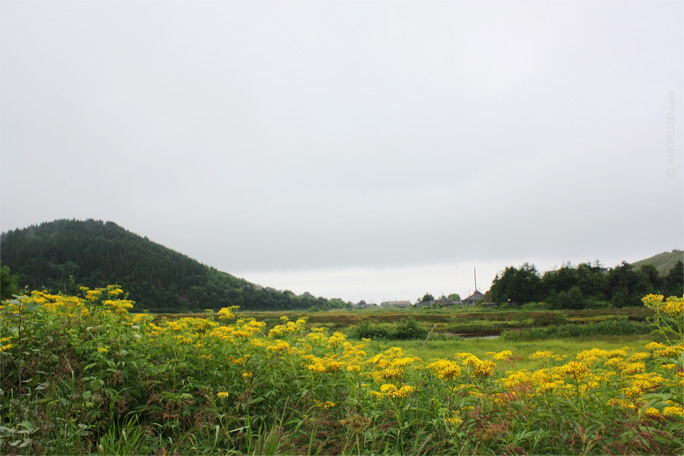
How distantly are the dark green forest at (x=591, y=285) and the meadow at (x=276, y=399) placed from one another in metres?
44.0

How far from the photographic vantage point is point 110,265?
67.7 ft

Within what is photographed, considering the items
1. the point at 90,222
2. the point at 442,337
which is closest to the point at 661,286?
the point at 442,337

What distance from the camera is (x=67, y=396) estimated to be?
9.36ft

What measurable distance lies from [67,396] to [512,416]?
3.59 meters

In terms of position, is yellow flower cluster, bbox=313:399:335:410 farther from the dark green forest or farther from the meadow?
the dark green forest

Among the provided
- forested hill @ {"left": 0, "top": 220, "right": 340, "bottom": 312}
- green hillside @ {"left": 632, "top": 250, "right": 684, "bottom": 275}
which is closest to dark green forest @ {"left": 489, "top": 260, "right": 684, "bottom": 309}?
forested hill @ {"left": 0, "top": 220, "right": 340, "bottom": 312}

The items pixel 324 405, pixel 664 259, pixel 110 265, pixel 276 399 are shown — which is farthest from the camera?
pixel 664 259

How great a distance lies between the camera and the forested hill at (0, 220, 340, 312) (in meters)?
18.3

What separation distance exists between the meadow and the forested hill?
1345cm

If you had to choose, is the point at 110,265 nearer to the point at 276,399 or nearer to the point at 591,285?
the point at 276,399

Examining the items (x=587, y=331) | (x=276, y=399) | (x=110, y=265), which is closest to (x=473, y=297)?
(x=587, y=331)

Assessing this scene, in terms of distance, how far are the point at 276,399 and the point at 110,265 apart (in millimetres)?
21886

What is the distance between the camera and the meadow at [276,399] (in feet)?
7.78

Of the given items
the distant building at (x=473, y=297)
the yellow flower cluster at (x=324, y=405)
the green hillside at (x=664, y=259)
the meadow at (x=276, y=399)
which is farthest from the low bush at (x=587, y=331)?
the green hillside at (x=664, y=259)
